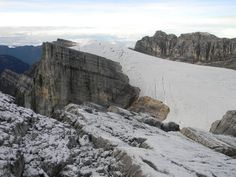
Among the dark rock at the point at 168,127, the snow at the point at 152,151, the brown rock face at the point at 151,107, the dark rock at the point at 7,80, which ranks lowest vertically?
the dark rock at the point at 7,80

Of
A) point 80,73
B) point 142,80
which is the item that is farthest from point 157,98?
point 80,73

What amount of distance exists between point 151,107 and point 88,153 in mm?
28562

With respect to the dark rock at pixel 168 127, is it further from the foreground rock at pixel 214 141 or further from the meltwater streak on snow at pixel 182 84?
the meltwater streak on snow at pixel 182 84

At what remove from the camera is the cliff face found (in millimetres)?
50375

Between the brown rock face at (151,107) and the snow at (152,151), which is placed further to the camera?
the brown rock face at (151,107)

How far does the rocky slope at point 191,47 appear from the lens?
119m

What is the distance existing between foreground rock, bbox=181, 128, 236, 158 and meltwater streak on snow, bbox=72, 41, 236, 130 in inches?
467

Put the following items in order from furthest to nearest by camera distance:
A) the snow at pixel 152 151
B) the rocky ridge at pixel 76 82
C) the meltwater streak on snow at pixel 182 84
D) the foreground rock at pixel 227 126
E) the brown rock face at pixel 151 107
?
1. the rocky ridge at pixel 76 82
2. the brown rock face at pixel 151 107
3. the meltwater streak on snow at pixel 182 84
4. the foreground rock at pixel 227 126
5. the snow at pixel 152 151

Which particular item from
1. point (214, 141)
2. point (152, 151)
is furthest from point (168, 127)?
point (152, 151)

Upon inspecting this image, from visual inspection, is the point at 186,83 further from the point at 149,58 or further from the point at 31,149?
the point at 31,149

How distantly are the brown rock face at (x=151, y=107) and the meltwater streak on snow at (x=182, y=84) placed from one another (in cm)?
75

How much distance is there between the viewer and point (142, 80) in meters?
54.9

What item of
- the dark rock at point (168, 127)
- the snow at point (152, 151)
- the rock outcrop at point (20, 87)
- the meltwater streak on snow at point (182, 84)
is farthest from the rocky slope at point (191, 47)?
the snow at point (152, 151)

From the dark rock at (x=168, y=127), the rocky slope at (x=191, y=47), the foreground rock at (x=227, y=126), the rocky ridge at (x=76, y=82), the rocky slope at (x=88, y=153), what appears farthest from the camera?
the rocky slope at (x=191, y=47)
